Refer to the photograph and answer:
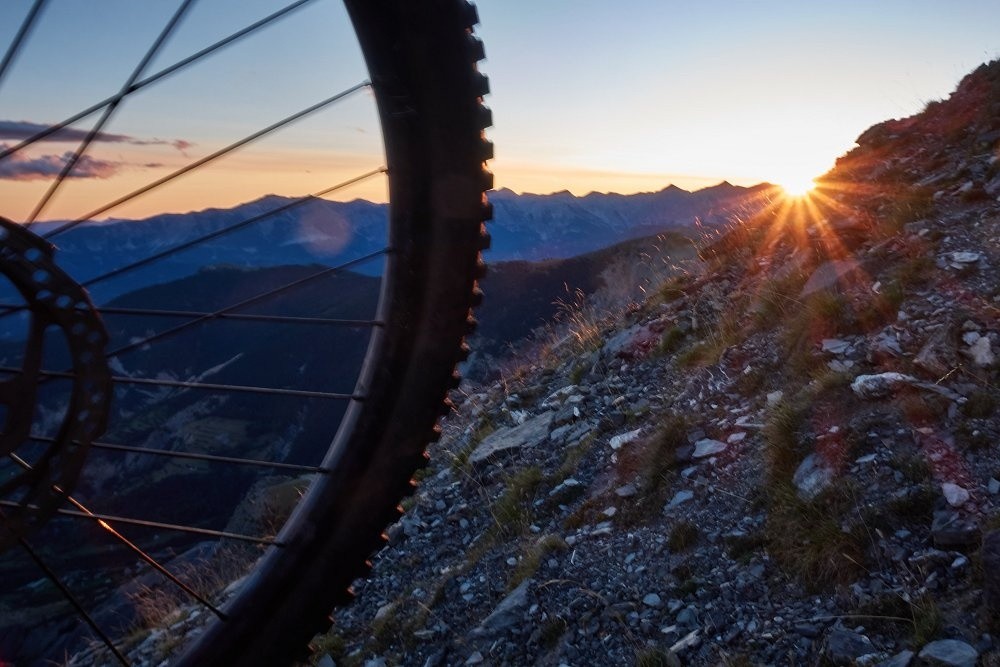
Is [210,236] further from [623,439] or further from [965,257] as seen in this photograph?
[965,257]

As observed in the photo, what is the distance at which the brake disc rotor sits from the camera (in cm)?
170

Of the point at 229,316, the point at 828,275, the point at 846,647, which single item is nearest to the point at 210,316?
the point at 229,316

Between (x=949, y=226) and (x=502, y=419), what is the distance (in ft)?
12.2

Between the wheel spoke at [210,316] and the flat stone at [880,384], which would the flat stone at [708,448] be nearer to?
the flat stone at [880,384]

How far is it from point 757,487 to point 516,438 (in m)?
2.43

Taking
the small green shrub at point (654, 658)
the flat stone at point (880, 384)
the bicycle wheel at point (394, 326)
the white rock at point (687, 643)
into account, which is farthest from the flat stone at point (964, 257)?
the bicycle wheel at point (394, 326)

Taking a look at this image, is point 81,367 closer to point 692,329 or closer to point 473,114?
point 473,114

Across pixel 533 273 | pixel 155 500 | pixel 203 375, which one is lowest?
pixel 155 500

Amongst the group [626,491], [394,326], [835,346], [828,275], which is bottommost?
[626,491]

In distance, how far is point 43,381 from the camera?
1800mm

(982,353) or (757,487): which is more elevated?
(982,353)

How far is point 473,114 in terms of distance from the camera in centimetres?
Result: 210

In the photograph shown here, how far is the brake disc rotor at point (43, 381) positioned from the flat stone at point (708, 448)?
2851 mm

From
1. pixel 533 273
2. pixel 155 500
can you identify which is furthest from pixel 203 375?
pixel 533 273
